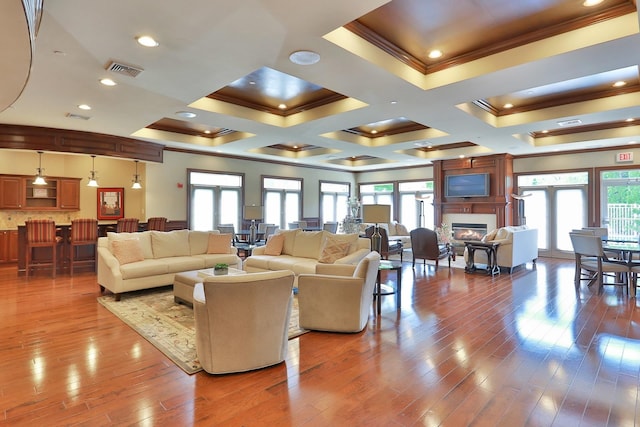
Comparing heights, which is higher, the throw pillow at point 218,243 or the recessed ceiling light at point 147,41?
the recessed ceiling light at point 147,41

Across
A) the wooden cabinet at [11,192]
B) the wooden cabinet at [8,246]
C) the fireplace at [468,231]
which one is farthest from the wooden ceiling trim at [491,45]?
the wooden cabinet at [8,246]

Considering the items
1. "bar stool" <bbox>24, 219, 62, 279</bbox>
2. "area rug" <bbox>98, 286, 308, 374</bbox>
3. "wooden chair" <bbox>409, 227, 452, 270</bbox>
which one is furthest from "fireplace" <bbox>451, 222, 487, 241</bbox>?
"bar stool" <bbox>24, 219, 62, 279</bbox>

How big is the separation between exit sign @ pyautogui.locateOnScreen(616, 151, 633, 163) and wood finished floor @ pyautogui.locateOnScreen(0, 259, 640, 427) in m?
5.72

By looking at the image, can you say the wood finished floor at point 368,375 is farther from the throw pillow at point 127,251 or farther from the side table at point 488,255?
the side table at point 488,255

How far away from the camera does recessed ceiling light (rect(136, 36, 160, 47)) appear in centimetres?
312

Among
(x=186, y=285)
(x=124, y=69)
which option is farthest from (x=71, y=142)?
(x=186, y=285)

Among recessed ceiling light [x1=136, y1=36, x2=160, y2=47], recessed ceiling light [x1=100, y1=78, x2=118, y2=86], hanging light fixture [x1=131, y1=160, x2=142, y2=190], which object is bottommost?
hanging light fixture [x1=131, y1=160, x2=142, y2=190]

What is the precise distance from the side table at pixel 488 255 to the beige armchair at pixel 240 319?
5.44 m

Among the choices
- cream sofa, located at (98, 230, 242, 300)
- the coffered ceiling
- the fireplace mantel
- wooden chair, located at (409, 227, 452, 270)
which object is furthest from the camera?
the fireplace mantel

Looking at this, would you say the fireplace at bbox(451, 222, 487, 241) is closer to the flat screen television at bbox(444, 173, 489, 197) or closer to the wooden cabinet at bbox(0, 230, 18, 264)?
the flat screen television at bbox(444, 173, 489, 197)

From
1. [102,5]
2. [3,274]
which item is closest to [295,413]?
[102,5]

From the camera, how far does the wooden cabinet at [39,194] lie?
7.74 metres

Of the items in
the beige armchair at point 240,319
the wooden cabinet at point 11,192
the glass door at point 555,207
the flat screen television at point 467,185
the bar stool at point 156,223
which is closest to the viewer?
the beige armchair at point 240,319

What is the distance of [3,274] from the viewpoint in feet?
22.3
